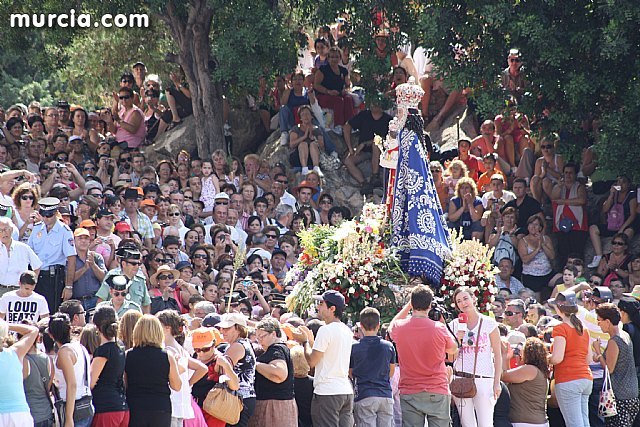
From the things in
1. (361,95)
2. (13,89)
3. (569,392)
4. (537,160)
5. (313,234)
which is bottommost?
(569,392)

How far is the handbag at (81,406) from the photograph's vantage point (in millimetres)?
10195

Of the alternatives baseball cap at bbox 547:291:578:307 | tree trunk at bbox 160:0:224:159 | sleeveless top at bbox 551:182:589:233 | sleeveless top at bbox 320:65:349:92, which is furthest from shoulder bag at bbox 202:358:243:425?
sleeveless top at bbox 320:65:349:92

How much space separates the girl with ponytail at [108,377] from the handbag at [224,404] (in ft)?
2.70

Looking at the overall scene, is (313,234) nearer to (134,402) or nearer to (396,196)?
(396,196)

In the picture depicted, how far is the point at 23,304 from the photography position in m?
12.3

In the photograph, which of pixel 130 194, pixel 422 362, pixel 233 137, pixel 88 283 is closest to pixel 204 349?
pixel 422 362

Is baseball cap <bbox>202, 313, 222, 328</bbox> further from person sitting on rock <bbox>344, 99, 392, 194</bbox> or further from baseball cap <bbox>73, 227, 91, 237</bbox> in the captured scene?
person sitting on rock <bbox>344, 99, 392, 194</bbox>

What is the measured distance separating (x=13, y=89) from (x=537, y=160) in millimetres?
16429

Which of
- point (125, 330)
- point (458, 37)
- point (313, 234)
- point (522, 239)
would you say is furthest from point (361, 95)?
point (125, 330)

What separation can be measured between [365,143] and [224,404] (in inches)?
490

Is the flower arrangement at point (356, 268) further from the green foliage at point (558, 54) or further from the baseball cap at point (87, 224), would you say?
the green foliage at point (558, 54)

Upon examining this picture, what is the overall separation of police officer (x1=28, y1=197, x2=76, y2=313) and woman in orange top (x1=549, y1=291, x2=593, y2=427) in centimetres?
562

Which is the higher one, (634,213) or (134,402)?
(634,213)

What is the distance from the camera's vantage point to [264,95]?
77.2 feet
